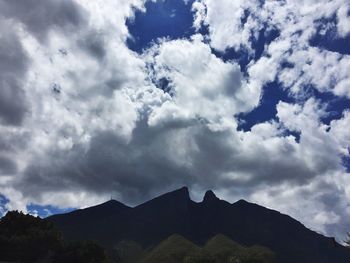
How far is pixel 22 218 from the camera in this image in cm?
14938

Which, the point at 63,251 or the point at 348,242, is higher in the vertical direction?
the point at 63,251

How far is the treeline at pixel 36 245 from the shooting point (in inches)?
5443

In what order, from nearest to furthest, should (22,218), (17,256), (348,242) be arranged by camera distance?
(348,242), (17,256), (22,218)

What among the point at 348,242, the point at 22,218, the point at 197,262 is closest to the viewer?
the point at 348,242

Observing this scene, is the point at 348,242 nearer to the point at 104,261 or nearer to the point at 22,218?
the point at 104,261

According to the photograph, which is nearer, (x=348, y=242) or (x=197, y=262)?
(x=348, y=242)

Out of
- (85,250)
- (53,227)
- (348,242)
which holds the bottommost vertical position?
(348,242)

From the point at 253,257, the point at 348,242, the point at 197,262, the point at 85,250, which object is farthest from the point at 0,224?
the point at 348,242

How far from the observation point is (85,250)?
142 m

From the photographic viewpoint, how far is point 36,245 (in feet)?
470

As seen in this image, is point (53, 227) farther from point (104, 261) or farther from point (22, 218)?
point (104, 261)

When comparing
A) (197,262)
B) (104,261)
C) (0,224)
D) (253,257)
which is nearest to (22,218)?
(0,224)

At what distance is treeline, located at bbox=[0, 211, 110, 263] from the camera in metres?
138

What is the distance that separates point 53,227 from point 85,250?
20074 mm
